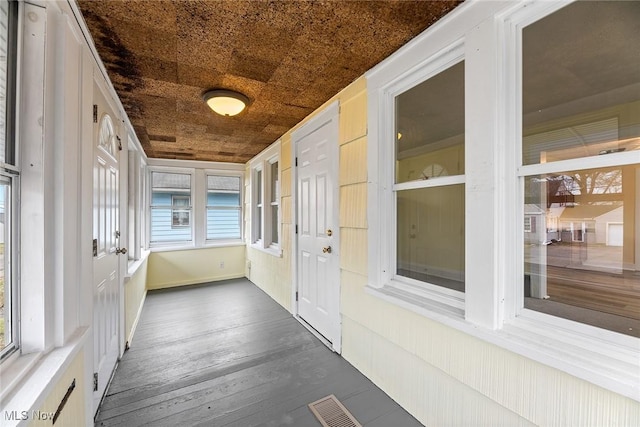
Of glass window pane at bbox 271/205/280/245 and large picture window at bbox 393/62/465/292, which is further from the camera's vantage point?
glass window pane at bbox 271/205/280/245

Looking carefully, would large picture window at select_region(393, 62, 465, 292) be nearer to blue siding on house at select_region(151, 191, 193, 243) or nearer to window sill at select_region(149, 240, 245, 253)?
window sill at select_region(149, 240, 245, 253)

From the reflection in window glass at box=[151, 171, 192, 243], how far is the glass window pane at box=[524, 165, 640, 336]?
4977 millimetres

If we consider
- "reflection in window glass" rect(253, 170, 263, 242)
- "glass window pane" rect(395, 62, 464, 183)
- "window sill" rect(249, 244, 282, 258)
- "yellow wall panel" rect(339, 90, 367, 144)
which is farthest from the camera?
"reflection in window glass" rect(253, 170, 263, 242)

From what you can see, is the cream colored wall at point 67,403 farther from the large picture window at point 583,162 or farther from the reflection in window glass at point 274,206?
the reflection in window glass at point 274,206

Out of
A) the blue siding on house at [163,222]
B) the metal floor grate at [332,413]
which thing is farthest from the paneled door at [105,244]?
the blue siding on house at [163,222]

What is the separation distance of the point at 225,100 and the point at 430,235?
1934 millimetres

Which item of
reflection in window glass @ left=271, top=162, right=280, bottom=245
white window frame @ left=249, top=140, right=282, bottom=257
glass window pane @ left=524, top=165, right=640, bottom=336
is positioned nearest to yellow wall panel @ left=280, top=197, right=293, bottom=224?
white window frame @ left=249, top=140, right=282, bottom=257

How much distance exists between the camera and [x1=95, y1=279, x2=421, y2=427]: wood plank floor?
166cm

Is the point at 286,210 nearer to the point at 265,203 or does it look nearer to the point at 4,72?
the point at 265,203

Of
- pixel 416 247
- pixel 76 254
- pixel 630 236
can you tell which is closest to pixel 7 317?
pixel 76 254

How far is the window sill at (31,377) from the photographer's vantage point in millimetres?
837

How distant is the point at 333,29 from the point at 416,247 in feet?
4.82

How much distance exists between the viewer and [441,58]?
1.50 metres

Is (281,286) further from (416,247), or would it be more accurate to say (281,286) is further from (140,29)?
(140,29)
